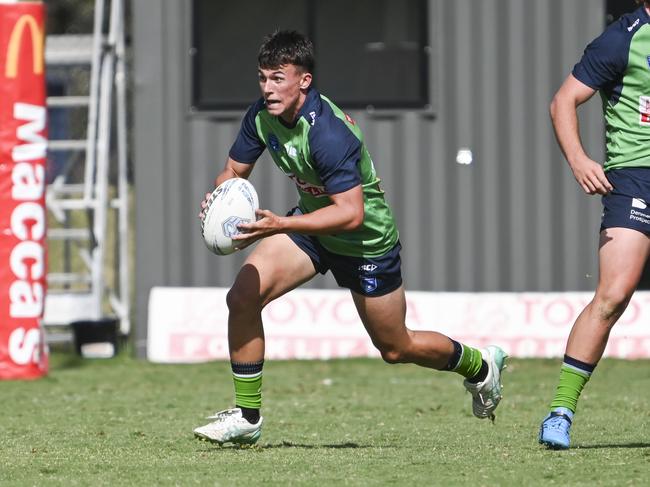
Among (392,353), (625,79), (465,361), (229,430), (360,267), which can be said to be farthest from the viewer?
(465,361)

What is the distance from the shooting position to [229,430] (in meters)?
6.71

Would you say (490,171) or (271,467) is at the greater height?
(490,171)

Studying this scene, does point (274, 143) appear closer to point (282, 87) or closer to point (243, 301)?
point (282, 87)

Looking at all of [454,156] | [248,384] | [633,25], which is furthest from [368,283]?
[454,156]

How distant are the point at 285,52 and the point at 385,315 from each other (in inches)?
55.8

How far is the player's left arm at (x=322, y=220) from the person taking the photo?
20.4ft

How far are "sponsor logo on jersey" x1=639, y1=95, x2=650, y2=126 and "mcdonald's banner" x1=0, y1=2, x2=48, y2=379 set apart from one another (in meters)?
5.83

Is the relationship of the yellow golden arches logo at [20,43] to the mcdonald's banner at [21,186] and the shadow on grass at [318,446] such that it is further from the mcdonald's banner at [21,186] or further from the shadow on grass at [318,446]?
the shadow on grass at [318,446]

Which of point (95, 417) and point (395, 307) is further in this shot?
point (95, 417)

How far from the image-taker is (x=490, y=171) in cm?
1271

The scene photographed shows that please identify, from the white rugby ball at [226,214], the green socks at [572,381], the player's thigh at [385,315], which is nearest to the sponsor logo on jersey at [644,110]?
the green socks at [572,381]

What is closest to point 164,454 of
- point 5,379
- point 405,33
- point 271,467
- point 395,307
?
point 271,467

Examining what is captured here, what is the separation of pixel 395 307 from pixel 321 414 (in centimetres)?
200

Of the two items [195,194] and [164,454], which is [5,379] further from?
[164,454]
